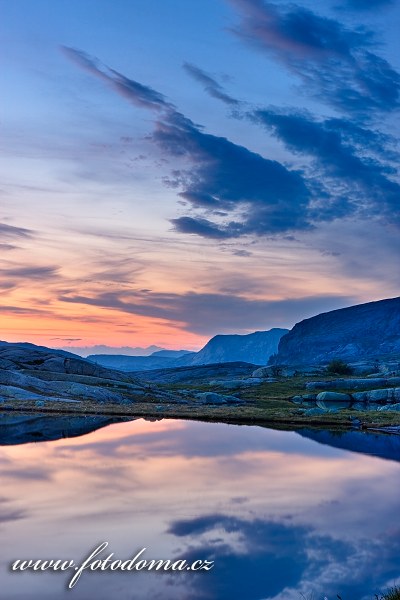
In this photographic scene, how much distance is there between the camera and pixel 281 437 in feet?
213

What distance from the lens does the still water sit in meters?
19.6

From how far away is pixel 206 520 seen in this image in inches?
1072

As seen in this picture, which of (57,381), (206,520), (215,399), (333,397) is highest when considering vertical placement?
(57,381)

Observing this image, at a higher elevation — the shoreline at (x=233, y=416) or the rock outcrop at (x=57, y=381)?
the rock outcrop at (x=57, y=381)

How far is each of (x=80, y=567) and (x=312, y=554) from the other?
9.31 meters

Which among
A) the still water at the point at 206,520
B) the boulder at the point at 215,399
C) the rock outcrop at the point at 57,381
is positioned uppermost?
the rock outcrop at the point at 57,381

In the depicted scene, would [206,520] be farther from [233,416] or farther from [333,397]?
[333,397]

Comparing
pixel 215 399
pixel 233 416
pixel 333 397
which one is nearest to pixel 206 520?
pixel 233 416

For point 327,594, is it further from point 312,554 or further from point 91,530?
point 91,530

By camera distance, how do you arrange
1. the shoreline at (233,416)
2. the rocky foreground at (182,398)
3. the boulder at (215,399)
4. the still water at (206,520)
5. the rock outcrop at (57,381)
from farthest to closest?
1. the boulder at (215,399)
2. the rock outcrop at (57,381)
3. the rocky foreground at (182,398)
4. the shoreline at (233,416)
5. the still water at (206,520)

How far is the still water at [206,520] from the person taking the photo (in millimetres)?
19594

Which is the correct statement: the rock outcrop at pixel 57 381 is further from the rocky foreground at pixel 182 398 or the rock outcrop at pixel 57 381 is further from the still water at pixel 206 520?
the still water at pixel 206 520

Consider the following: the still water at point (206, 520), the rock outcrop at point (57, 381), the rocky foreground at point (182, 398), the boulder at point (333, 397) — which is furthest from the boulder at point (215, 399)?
the still water at point (206, 520)

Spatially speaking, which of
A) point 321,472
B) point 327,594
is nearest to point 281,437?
point 321,472
